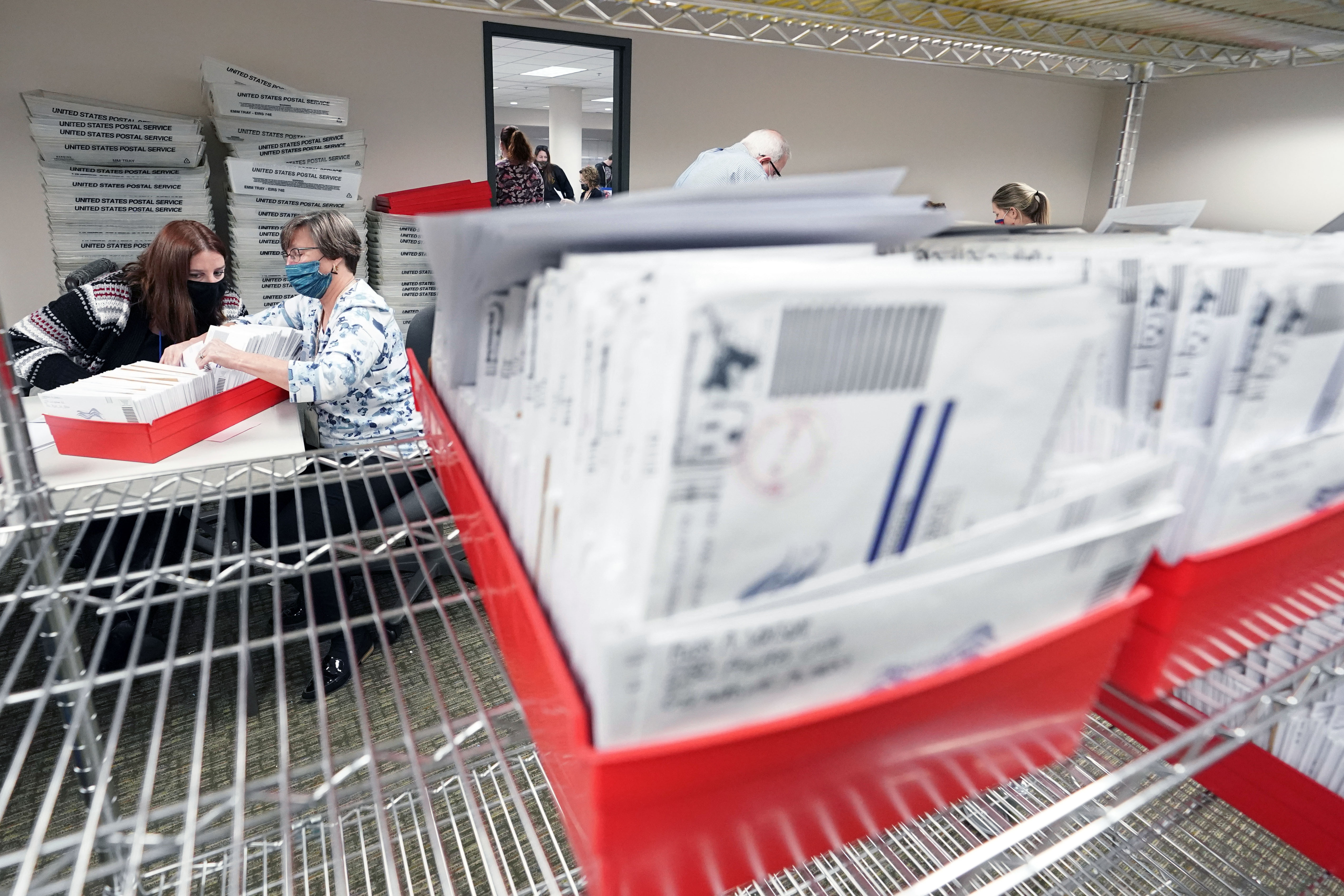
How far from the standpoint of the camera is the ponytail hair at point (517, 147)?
4.00 meters

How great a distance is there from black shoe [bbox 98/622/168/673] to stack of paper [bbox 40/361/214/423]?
68cm

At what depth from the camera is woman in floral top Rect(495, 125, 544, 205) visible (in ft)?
11.6

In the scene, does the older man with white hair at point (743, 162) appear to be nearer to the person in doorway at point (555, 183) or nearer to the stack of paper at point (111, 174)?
the stack of paper at point (111, 174)

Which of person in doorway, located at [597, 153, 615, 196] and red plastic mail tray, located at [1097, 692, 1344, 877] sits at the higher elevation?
person in doorway, located at [597, 153, 615, 196]

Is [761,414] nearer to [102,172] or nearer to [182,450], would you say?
[182,450]

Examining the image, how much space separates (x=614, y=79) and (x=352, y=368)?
2.22 meters

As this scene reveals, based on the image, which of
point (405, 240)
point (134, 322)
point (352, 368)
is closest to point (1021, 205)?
point (405, 240)

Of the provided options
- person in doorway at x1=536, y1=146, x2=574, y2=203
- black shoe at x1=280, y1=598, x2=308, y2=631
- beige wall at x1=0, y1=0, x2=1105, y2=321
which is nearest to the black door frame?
beige wall at x1=0, y1=0, x2=1105, y2=321

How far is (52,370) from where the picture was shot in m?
2.00

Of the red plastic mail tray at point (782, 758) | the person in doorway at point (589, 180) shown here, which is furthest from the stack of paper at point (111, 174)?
the person in doorway at point (589, 180)

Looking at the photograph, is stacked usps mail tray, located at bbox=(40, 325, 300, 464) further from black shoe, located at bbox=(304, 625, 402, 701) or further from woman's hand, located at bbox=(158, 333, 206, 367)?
black shoe, located at bbox=(304, 625, 402, 701)

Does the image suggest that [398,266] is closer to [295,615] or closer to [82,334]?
[82,334]

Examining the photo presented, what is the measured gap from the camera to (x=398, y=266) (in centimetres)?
309

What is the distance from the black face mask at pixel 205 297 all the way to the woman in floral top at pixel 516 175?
56.7 inches
